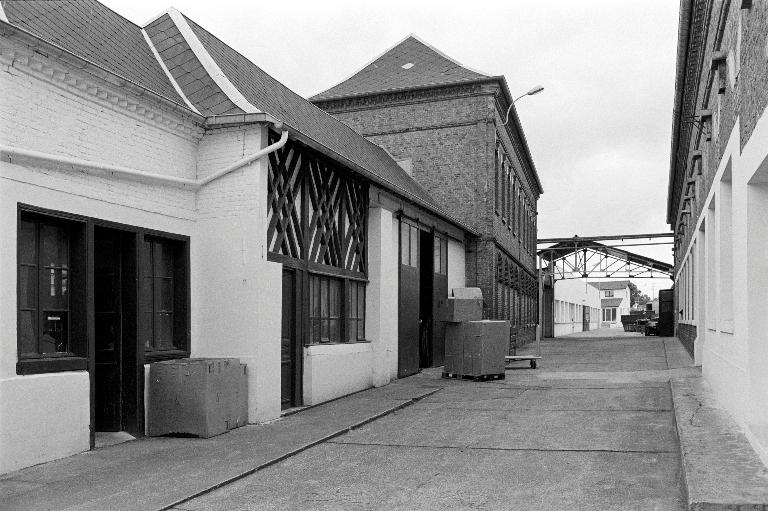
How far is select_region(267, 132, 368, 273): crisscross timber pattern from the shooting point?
1111cm

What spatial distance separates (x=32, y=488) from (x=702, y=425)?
6.56 m

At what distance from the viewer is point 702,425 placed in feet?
27.4

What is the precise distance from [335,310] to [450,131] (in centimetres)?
1236

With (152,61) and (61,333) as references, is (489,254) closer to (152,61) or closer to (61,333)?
(152,61)

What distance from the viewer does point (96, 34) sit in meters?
9.86

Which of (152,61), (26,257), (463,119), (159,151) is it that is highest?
(463,119)

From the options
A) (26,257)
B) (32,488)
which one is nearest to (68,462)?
(32,488)

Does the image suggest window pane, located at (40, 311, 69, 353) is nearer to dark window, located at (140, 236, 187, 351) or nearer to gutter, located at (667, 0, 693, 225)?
dark window, located at (140, 236, 187, 351)

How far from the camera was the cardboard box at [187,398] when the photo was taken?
905 cm

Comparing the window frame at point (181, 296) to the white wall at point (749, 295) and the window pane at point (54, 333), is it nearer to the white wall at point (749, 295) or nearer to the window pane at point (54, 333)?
the window pane at point (54, 333)

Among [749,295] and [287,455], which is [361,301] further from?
[749,295]

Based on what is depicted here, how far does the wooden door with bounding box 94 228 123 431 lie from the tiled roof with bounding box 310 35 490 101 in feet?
55.4

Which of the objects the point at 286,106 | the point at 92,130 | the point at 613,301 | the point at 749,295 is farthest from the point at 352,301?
the point at 613,301

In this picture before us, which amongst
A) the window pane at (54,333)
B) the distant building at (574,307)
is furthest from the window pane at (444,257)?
the distant building at (574,307)
